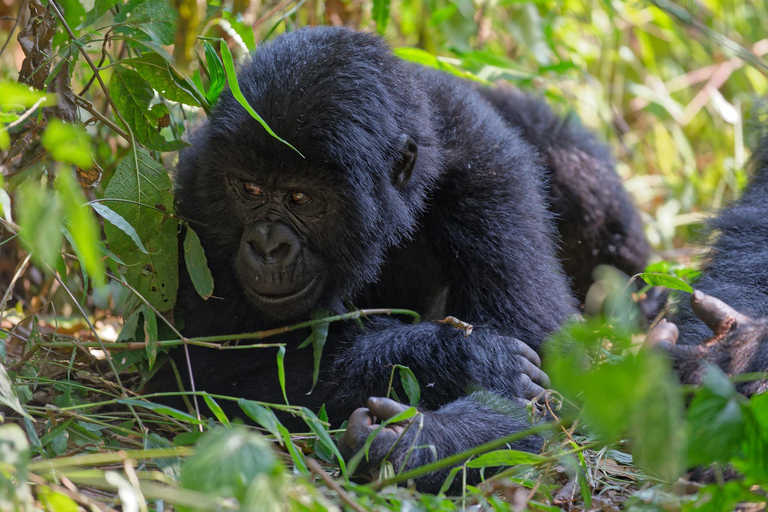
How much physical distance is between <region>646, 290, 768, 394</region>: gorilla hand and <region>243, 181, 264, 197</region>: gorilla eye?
1.48 meters

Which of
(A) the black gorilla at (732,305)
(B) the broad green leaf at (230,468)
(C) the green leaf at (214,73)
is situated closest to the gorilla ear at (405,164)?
(C) the green leaf at (214,73)

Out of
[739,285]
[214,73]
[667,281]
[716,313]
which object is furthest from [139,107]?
[739,285]

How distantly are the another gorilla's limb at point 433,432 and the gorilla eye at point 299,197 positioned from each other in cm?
84

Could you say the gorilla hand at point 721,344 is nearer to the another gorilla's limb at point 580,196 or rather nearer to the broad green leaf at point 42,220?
the broad green leaf at point 42,220

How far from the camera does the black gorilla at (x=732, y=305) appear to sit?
2303mm

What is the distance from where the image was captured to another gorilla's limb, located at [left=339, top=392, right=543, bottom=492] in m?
2.42

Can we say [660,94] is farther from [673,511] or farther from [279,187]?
[673,511]

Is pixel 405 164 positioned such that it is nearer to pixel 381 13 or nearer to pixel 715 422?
pixel 381 13

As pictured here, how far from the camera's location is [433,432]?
2.54 m

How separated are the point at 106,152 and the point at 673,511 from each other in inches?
115

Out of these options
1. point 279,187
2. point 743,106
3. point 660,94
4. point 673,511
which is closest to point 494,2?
point 660,94

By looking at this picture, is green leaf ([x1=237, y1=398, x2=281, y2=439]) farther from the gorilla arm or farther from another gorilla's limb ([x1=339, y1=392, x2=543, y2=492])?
the gorilla arm

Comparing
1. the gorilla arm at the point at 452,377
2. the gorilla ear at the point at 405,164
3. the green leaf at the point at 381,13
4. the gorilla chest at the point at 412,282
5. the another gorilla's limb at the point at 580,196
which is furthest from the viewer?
the another gorilla's limb at the point at 580,196

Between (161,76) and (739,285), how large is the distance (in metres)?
2.11
